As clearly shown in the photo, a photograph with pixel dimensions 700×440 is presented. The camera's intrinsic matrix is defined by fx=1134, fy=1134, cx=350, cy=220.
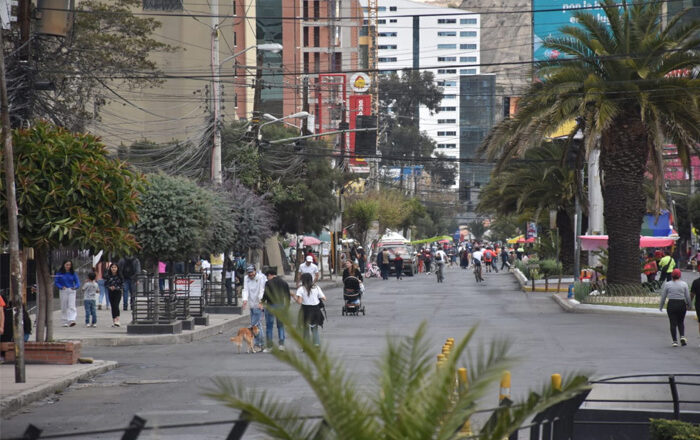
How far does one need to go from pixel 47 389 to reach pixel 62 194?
365cm

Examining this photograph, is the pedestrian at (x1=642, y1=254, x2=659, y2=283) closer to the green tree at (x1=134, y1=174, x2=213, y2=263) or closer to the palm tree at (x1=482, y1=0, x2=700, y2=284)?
the palm tree at (x1=482, y1=0, x2=700, y2=284)

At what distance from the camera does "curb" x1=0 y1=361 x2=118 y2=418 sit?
13609 millimetres

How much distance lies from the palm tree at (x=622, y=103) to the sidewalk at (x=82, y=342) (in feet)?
34.6

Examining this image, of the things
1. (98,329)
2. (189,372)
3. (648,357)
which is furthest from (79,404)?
(98,329)

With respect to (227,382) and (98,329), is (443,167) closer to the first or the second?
(98,329)

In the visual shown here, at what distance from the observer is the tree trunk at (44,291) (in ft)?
61.0

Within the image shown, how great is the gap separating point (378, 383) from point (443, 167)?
469ft

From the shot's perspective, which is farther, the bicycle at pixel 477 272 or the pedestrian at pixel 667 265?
the bicycle at pixel 477 272

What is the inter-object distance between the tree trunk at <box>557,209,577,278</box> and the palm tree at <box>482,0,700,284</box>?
20.4 meters

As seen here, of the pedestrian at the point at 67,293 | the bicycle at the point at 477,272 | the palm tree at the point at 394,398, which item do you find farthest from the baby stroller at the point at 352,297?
the bicycle at the point at 477,272

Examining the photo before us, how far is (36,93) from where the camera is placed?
78.8 feet

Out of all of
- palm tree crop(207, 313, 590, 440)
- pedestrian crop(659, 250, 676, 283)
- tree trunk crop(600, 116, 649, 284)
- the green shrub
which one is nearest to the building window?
the green shrub

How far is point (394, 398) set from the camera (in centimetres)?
472

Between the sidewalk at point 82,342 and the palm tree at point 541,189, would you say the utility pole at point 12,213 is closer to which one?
the sidewalk at point 82,342
